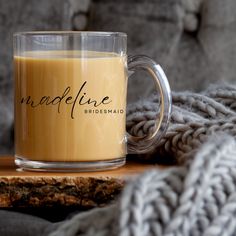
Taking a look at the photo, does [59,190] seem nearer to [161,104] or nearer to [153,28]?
[161,104]

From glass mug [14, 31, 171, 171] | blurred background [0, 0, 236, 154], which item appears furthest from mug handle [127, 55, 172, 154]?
blurred background [0, 0, 236, 154]

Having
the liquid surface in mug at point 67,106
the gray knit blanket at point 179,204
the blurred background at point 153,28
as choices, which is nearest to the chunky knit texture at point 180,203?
the gray knit blanket at point 179,204

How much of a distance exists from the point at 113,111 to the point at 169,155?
94mm

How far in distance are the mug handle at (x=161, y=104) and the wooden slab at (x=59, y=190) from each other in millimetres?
90

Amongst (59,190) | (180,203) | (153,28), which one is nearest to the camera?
(180,203)

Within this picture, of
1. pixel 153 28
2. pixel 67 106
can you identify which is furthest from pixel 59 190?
pixel 153 28

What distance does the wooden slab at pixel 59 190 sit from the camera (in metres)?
0.65

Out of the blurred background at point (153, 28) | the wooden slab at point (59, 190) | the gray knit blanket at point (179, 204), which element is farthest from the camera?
the blurred background at point (153, 28)

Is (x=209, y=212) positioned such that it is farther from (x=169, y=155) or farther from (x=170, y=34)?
(x=170, y=34)

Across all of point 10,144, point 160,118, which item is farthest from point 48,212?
point 10,144

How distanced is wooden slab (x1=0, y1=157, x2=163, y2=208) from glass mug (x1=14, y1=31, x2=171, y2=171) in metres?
0.03

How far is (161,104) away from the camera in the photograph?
0.72 m

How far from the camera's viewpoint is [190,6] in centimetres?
142

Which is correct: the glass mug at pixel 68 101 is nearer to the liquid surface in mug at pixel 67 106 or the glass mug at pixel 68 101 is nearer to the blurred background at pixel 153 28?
the liquid surface in mug at pixel 67 106
